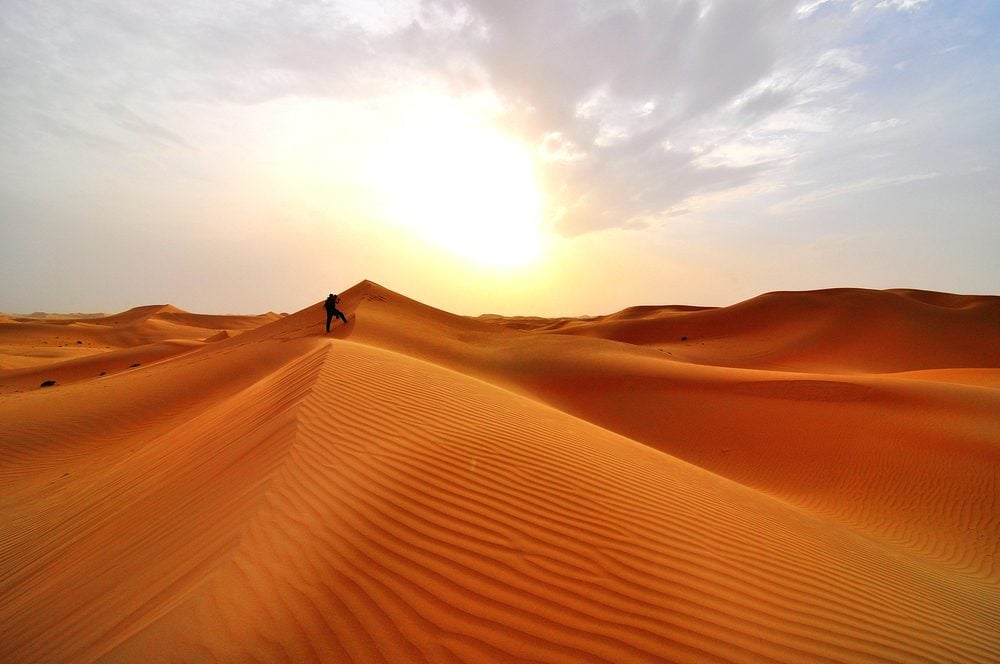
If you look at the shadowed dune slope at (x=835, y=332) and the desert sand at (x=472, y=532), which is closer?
the desert sand at (x=472, y=532)

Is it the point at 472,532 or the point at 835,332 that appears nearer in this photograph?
the point at 472,532

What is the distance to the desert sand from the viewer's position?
228cm

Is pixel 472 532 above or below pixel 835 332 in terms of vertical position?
below

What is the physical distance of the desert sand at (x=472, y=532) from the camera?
2.28 m

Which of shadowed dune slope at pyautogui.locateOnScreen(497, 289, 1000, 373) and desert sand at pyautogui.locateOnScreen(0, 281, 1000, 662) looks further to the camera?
shadowed dune slope at pyautogui.locateOnScreen(497, 289, 1000, 373)

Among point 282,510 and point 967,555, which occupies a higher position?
point 282,510

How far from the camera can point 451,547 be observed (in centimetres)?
284

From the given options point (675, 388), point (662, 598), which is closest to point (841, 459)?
point (675, 388)

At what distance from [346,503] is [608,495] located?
220cm

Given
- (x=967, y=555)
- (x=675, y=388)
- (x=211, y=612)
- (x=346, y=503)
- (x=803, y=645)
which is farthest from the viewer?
(x=675, y=388)

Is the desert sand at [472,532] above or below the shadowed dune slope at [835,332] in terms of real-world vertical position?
below

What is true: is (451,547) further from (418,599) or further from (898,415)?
(898,415)

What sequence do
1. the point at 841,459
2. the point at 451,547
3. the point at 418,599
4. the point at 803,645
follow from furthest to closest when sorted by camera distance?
1. the point at 841,459
2. the point at 451,547
3. the point at 803,645
4. the point at 418,599

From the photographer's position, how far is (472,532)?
303 cm
